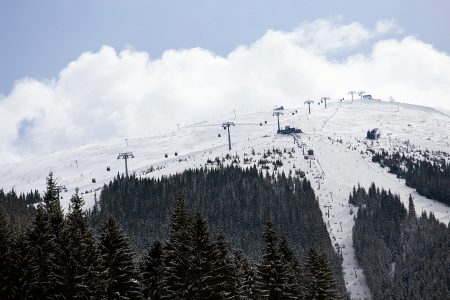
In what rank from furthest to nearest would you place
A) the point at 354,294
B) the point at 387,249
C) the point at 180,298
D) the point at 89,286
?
1. the point at 387,249
2. the point at 354,294
3. the point at 180,298
4. the point at 89,286

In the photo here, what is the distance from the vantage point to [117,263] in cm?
4119

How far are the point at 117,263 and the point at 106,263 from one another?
0.84 m

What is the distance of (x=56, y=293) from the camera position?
37.7 m

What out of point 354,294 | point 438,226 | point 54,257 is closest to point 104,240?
point 54,257

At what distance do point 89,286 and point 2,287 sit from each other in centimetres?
812

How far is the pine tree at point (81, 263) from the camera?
3638cm

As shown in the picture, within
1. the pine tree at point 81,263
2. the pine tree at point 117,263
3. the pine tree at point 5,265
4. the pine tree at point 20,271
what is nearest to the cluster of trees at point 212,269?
the pine tree at point 117,263

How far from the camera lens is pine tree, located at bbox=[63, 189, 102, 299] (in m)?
36.4

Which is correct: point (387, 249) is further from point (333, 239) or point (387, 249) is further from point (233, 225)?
point (233, 225)

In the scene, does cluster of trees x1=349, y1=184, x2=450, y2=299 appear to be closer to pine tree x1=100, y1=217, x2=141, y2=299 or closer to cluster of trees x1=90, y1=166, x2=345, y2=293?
cluster of trees x1=90, y1=166, x2=345, y2=293

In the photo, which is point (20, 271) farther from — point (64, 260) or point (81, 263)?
point (81, 263)

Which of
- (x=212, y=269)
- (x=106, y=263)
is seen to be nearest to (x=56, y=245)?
(x=106, y=263)

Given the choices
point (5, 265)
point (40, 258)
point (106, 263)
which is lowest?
point (106, 263)

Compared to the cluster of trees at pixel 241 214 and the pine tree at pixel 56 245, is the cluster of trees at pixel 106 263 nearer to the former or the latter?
the pine tree at pixel 56 245
